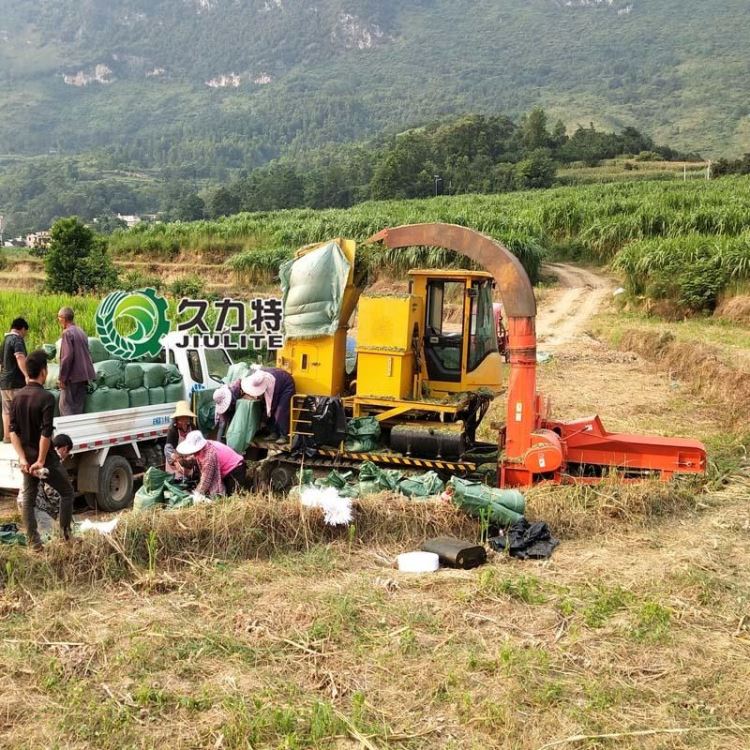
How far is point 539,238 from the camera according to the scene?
1174 inches

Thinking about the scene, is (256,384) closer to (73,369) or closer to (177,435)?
(177,435)

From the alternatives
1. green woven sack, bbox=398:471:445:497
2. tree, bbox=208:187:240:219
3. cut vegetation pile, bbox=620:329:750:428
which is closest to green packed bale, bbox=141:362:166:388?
green woven sack, bbox=398:471:445:497

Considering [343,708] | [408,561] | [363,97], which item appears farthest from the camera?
[363,97]

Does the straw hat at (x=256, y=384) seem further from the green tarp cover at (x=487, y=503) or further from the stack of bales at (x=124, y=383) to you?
the green tarp cover at (x=487, y=503)

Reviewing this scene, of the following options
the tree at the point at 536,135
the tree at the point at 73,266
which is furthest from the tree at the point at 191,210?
the tree at the point at 73,266

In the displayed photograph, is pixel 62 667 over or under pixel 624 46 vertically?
under

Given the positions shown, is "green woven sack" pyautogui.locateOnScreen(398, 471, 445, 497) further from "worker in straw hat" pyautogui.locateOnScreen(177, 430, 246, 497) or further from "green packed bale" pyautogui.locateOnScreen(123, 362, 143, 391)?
"green packed bale" pyautogui.locateOnScreen(123, 362, 143, 391)

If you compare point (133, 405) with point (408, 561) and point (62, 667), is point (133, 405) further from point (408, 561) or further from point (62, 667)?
point (62, 667)

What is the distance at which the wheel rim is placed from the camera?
9531mm

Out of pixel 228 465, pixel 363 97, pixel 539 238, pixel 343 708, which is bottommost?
pixel 343 708

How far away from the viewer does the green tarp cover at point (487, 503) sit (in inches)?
288

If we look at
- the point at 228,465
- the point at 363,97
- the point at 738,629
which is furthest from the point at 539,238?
the point at 363,97

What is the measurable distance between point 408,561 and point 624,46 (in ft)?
703

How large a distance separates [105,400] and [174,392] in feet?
3.62
